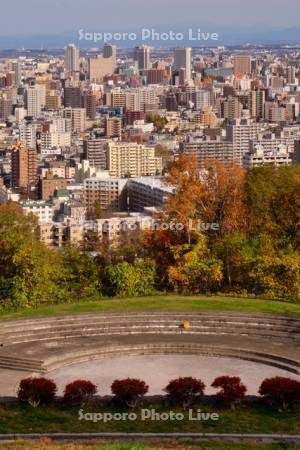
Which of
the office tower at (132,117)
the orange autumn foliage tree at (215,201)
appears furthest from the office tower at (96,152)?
the orange autumn foliage tree at (215,201)

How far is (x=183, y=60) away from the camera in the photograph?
486 feet

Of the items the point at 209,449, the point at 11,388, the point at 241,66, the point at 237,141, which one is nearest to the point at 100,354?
the point at 11,388

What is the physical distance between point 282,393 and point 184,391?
1056 millimetres

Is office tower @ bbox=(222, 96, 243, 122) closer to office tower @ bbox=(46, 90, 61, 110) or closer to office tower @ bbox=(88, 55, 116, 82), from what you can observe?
office tower @ bbox=(46, 90, 61, 110)

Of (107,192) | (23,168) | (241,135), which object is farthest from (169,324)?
(241,135)

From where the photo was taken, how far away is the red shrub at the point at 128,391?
11.2 meters

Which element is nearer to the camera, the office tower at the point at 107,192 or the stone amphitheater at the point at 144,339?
the stone amphitheater at the point at 144,339

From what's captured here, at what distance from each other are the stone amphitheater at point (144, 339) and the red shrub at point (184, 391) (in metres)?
1.95

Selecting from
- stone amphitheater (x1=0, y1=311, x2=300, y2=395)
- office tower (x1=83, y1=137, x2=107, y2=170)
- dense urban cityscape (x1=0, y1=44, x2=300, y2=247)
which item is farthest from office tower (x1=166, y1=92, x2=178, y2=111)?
stone amphitheater (x1=0, y1=311, x2=300, y2=395)

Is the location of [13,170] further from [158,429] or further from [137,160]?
[158,429]

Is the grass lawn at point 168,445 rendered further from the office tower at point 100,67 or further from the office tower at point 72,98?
the office tower at point 100,67

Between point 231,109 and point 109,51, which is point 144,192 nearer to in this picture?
point 231,109

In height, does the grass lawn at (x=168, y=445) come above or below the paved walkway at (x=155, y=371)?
below

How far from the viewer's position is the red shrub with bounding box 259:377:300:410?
11203 millimetres
